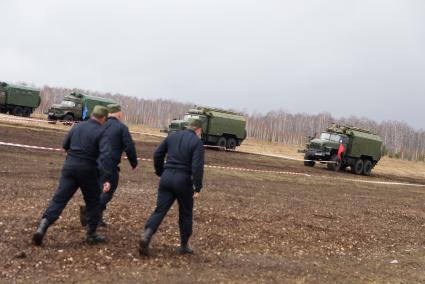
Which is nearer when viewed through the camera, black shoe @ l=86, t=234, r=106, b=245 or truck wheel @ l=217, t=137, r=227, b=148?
black shoe @ l=86, t=234, r=106, b=245

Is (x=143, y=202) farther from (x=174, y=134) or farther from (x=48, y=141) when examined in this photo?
(x=48, y=141)

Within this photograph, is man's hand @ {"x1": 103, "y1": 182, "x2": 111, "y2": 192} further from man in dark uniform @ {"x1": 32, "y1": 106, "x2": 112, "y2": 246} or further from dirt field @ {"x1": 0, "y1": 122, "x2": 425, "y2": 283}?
dirt field @ {"x1": 0, "y1": 122, "x2": 425, "y2": 283}

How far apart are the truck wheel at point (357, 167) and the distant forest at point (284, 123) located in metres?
38.0

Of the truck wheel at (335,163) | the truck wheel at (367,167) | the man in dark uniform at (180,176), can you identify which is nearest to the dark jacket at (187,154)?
the man in dark uniform at (180,176)

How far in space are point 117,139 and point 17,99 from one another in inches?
1456

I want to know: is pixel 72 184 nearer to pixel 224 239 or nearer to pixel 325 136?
pixel 224 239

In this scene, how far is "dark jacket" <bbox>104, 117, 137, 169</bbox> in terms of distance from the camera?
25.6 ft

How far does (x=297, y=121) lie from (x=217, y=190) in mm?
63299

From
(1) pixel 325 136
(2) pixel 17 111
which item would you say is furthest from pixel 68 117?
(1) pixel 325 136

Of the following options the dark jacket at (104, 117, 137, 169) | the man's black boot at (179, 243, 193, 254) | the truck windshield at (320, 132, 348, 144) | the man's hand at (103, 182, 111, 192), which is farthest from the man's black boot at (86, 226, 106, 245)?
the truck windshield at (320, 132, 348, 144)

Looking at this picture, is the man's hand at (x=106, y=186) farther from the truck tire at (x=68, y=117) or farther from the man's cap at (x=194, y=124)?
the truck tire at (x=68, y=117)

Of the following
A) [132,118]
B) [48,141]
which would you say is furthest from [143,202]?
[132,118]

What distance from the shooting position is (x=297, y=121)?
3049 inches

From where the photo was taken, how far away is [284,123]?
7569cm
